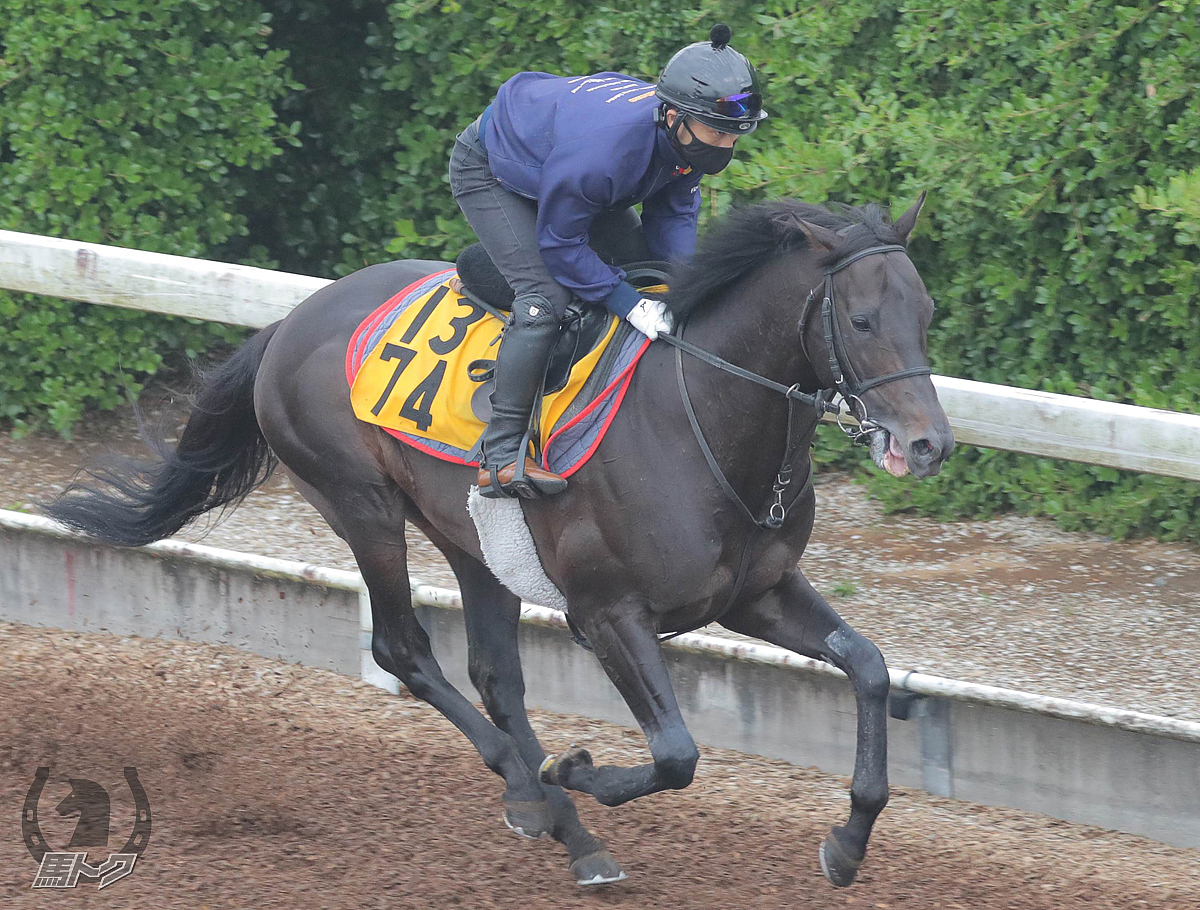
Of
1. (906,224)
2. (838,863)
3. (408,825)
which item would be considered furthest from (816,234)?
(408,825)

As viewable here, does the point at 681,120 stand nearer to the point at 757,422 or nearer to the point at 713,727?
the point at 757,422

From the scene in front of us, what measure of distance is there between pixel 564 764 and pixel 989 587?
92.1 inches

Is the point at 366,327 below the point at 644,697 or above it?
above

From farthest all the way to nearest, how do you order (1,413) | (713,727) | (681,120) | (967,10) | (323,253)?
(323,253) → (1,413) → (967,10) → (713,727) → (681,120)

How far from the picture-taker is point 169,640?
6527 mm

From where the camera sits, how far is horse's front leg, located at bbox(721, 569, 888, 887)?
170 inches

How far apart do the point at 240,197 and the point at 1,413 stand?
1.65 metres

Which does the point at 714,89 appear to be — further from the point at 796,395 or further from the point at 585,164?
the point at 796,395

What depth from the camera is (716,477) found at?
4277mm

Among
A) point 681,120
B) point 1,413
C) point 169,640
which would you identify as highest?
point 681,120

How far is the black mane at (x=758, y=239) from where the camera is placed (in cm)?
399

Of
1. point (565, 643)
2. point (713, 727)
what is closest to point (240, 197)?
point (565, 643)

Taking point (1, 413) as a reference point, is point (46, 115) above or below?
above

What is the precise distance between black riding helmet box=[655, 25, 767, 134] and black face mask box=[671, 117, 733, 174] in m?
0.07
